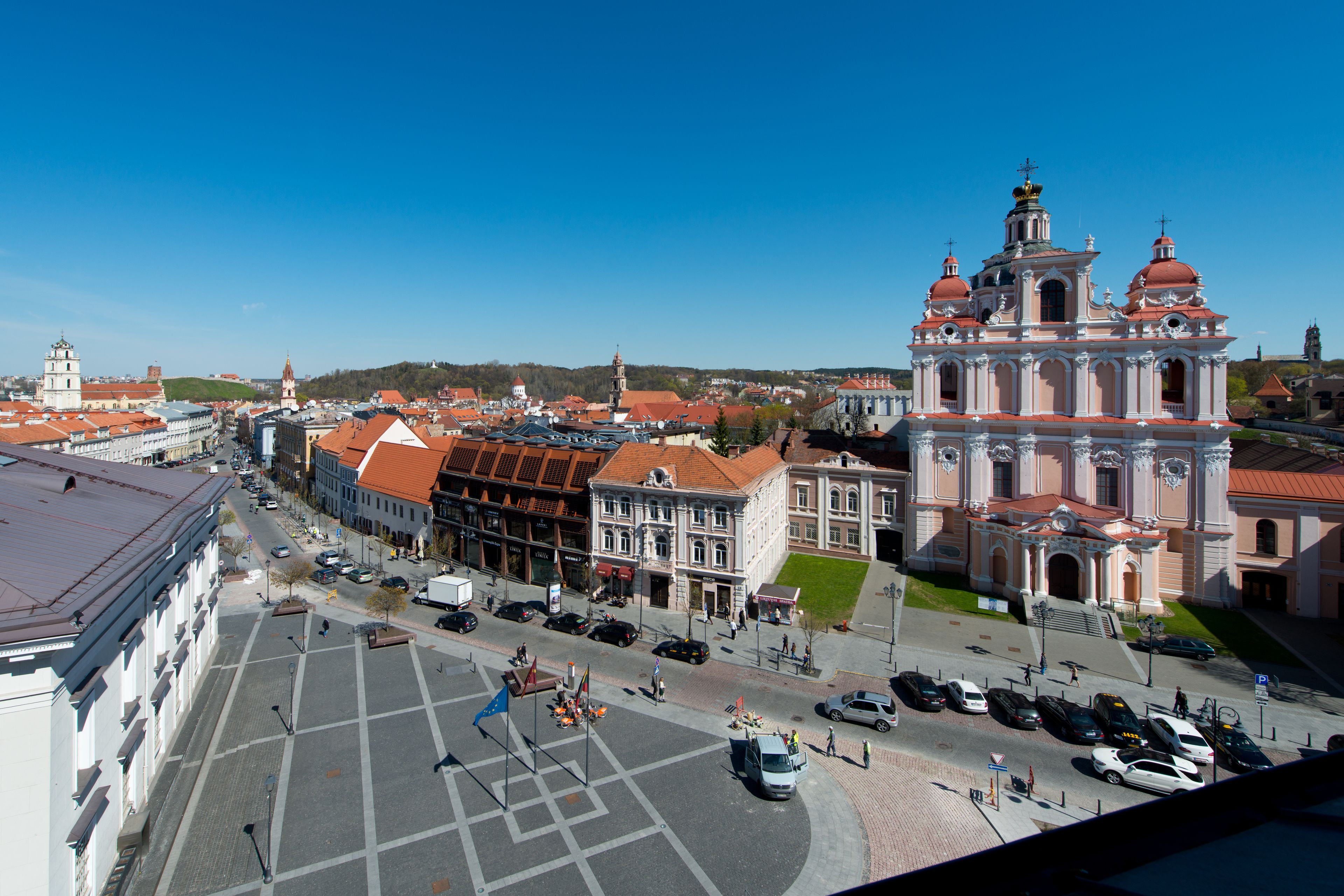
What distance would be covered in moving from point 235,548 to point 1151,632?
5756 cm

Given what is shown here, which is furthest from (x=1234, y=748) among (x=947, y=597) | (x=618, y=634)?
(x=618, y=634)

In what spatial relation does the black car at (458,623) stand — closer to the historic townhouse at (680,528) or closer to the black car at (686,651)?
the historic townhouse at (680,528)

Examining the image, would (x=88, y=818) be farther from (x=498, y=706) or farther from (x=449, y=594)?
(x=449, y=594)

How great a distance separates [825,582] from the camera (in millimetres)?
41875

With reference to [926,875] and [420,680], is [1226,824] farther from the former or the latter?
[420,680]

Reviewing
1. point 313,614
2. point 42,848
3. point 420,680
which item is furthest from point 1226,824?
point 313,614

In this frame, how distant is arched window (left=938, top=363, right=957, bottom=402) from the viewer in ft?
146

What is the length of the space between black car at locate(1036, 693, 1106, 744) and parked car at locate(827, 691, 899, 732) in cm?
570

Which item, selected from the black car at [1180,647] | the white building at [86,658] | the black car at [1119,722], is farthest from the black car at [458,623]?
the black car at [1180,647]

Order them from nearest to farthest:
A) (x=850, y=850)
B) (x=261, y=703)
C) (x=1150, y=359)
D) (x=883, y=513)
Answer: (x=850, y=850) → (x=261, y=703) → (x=1150, y=359) → (x=883, y=513)

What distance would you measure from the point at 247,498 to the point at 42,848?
74.8 meters

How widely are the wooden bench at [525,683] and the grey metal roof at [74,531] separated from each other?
44.2ft

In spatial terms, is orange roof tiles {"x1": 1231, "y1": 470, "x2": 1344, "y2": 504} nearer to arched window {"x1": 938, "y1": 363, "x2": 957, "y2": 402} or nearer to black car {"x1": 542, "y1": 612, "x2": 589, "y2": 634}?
arched window {"x1": 938, "y1": 363, "x2": 957, "y2": 402}

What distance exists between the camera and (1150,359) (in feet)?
126
